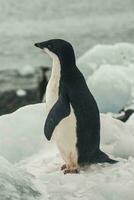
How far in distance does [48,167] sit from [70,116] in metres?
0.30

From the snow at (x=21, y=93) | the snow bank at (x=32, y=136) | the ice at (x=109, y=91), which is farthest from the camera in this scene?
the snow at (x=21, y=93)

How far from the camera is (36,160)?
11.3 feet

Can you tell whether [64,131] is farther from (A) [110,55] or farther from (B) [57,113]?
(A) [110,55]

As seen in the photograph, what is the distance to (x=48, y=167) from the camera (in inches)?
129

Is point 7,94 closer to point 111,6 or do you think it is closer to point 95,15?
point 95,15

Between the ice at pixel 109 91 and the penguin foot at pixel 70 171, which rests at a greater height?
the penguin foot at pixel 70 171

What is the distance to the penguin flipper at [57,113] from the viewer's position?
3.13m

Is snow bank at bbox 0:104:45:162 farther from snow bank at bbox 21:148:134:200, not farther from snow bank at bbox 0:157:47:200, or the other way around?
snow bank at bbox 0:157:47:200

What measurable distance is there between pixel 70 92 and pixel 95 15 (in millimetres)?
13693

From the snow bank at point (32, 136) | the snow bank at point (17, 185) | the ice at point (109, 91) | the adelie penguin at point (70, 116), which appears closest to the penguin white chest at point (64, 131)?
the adelie penguin at point (70, 116)

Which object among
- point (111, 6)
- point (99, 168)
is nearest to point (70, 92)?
point (99, 168)

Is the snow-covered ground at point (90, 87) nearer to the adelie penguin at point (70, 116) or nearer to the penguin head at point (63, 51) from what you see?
the adelie penguin at point (70, 116)

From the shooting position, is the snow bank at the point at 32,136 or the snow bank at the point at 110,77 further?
the snow bank at the point at 110,77

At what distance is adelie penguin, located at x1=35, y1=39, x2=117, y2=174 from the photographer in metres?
3.14
